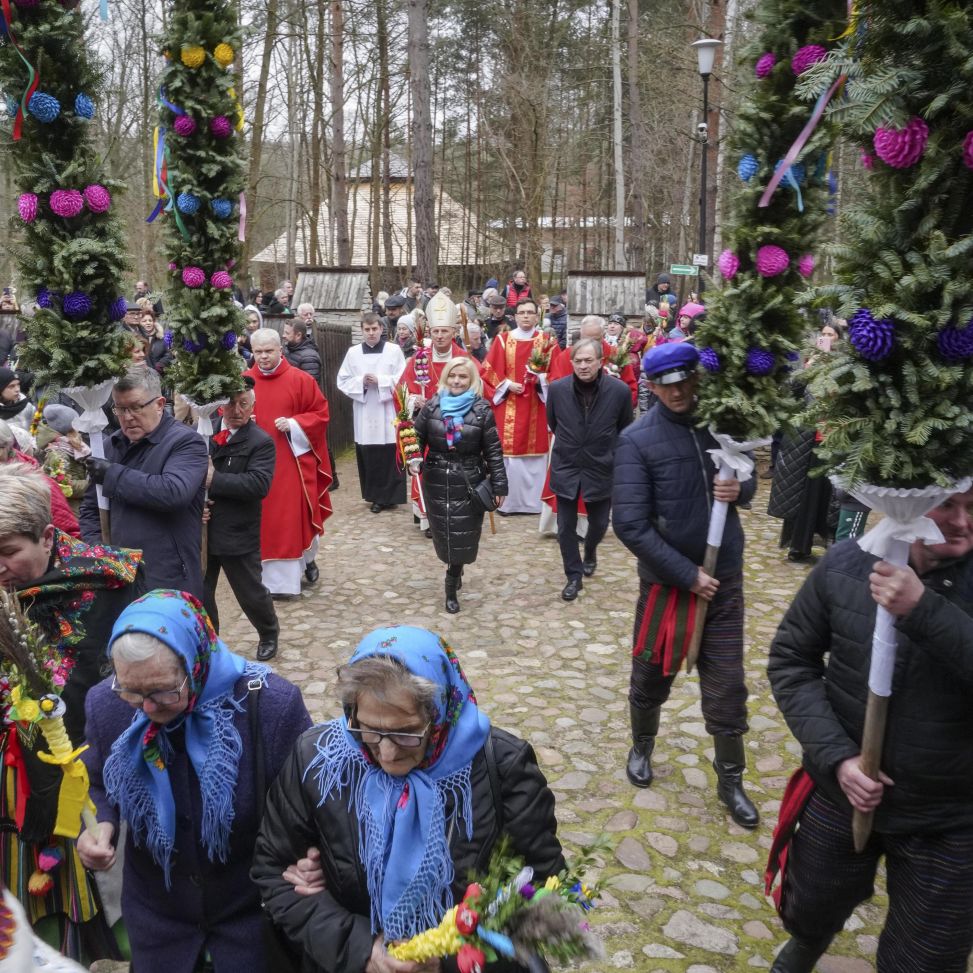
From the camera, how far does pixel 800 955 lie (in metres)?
3.12

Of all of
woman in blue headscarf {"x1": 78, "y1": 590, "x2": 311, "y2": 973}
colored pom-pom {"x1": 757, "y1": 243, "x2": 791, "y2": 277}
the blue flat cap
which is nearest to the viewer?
woman in blue headscarf {"x1": 78, "y1": 590, "x2": 311, "y2": 973}

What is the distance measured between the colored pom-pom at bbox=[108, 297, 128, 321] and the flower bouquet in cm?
319

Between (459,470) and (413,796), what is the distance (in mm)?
4864

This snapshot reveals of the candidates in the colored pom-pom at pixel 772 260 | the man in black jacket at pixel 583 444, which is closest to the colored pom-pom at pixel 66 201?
the colored pom-pom at pixel 772 260

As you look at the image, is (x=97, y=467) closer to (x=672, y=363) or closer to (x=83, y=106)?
(x=83, y=106)

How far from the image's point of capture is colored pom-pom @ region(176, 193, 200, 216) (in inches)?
186

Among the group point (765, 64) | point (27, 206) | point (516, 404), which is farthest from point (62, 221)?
point (516, 404)

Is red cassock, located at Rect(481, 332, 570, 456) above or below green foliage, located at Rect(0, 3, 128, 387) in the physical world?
below

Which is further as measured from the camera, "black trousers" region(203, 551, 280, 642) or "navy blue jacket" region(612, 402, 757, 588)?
"black trousers" region(203, 551, 280, 642)

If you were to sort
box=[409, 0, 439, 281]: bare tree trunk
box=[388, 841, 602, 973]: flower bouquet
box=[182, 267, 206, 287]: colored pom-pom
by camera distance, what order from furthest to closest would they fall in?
box=[409, 0, 439, 281]: bare tree trunk
box=[182, 267, 206, 287]: colored pom-pom
box=[388, 841, 602, 973]: flower bouquet

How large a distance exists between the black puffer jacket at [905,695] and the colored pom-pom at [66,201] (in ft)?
10.8

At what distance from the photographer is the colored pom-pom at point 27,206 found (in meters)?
3.81

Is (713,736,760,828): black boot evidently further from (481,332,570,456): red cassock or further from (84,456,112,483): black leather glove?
(481,332,570,456): red cassock

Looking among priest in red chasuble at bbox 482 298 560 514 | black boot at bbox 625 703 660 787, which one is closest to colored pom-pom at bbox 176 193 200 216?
black boot at bbox 625 703 660 787
